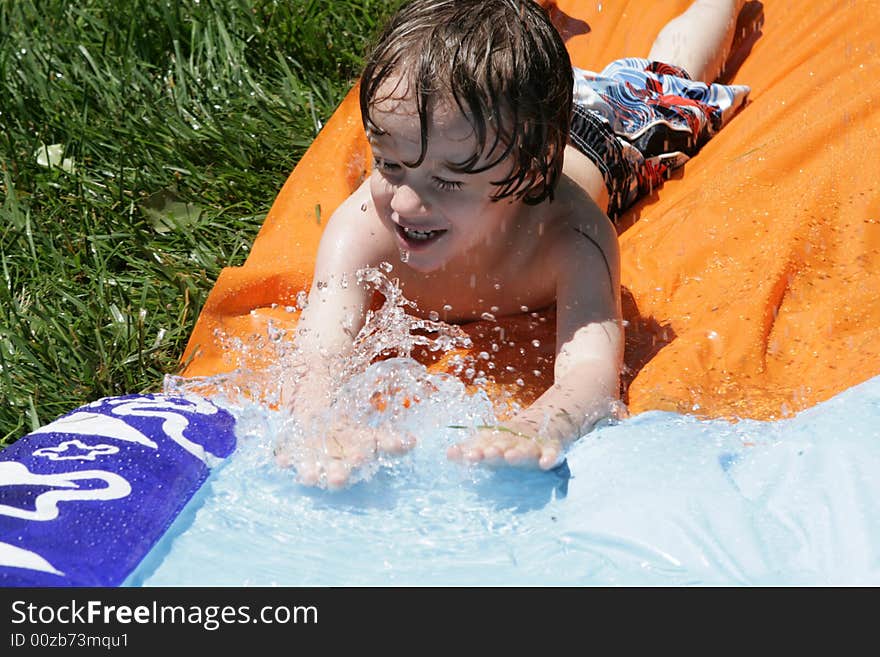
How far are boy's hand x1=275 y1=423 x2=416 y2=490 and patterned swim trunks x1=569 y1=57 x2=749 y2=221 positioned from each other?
4.17 ft

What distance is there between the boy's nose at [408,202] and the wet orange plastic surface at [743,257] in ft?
1.45

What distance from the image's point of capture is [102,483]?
2.16 meters

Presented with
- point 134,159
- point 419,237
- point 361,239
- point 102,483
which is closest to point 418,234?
point 419,237

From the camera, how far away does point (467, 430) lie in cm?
227

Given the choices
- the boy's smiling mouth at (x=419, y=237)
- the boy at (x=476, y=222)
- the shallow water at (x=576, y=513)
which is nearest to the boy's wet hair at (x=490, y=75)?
the boy at (x=476, y=222)

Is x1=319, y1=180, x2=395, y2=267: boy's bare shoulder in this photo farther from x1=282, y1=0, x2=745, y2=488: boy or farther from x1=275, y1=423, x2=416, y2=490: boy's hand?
x1=275, y1=423, x2=416, y2=490: boy's hand

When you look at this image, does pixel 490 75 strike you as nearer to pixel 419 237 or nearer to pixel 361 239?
pixel 419 237

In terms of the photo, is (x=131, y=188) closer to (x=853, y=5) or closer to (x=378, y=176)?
(x=378, y=176)

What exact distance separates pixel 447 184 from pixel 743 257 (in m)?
0.95

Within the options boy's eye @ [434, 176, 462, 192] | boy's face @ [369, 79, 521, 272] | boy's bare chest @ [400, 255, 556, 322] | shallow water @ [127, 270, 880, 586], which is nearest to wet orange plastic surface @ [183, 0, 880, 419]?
boy's bare chest @ [400, 255, 556, 322]

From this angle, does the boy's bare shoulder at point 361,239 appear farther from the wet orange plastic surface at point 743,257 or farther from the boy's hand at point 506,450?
the boy's hand at point 506,450

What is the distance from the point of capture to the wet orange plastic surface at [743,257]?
8.38 ft

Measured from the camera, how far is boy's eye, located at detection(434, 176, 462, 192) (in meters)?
2.31

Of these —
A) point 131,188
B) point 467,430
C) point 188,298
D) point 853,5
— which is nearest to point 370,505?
point 467,430
